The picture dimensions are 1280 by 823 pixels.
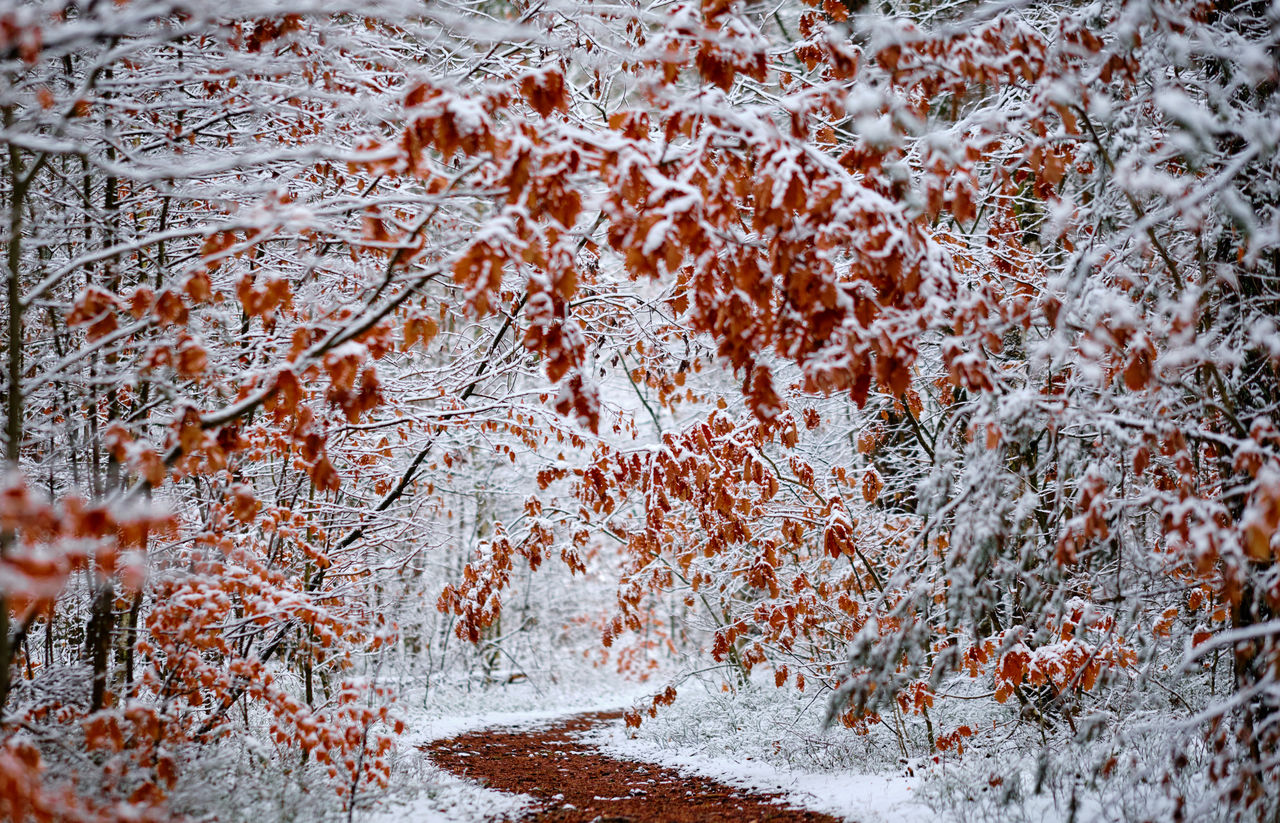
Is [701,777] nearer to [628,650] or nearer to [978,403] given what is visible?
[978,403]

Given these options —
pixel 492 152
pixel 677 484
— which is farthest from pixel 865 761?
pixel 492 152

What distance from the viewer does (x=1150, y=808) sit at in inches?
152

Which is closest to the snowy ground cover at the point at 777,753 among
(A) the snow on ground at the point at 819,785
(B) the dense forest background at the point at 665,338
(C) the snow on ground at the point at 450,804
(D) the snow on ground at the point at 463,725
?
(A) the snow on ground at the point at 819,785

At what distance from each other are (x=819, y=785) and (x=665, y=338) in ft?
13.0

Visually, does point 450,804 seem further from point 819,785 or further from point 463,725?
point 463,725

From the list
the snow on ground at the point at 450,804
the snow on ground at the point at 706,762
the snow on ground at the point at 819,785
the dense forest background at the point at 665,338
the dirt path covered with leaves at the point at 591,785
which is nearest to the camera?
the dense forest background at the point at 665,338

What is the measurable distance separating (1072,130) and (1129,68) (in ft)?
1.76

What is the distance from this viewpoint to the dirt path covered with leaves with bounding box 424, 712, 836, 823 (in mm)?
5047

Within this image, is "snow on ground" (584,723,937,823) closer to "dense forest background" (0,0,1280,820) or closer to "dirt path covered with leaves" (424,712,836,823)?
"dirt path covered with leaves" (424,712,836,823)

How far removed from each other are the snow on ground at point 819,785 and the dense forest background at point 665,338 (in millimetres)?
323

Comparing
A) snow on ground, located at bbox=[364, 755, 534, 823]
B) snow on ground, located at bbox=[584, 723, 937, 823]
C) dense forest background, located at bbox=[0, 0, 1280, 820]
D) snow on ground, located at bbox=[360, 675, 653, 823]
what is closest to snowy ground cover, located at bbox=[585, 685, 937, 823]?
snow on ground, located at bbox=[584, 723, 937, 823]

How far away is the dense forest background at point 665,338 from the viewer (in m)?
2.88

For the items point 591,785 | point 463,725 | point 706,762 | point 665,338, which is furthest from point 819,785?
point 463,725

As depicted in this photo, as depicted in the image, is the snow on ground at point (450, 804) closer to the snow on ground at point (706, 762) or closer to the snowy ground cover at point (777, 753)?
the snow on ground at point (706, 762)
